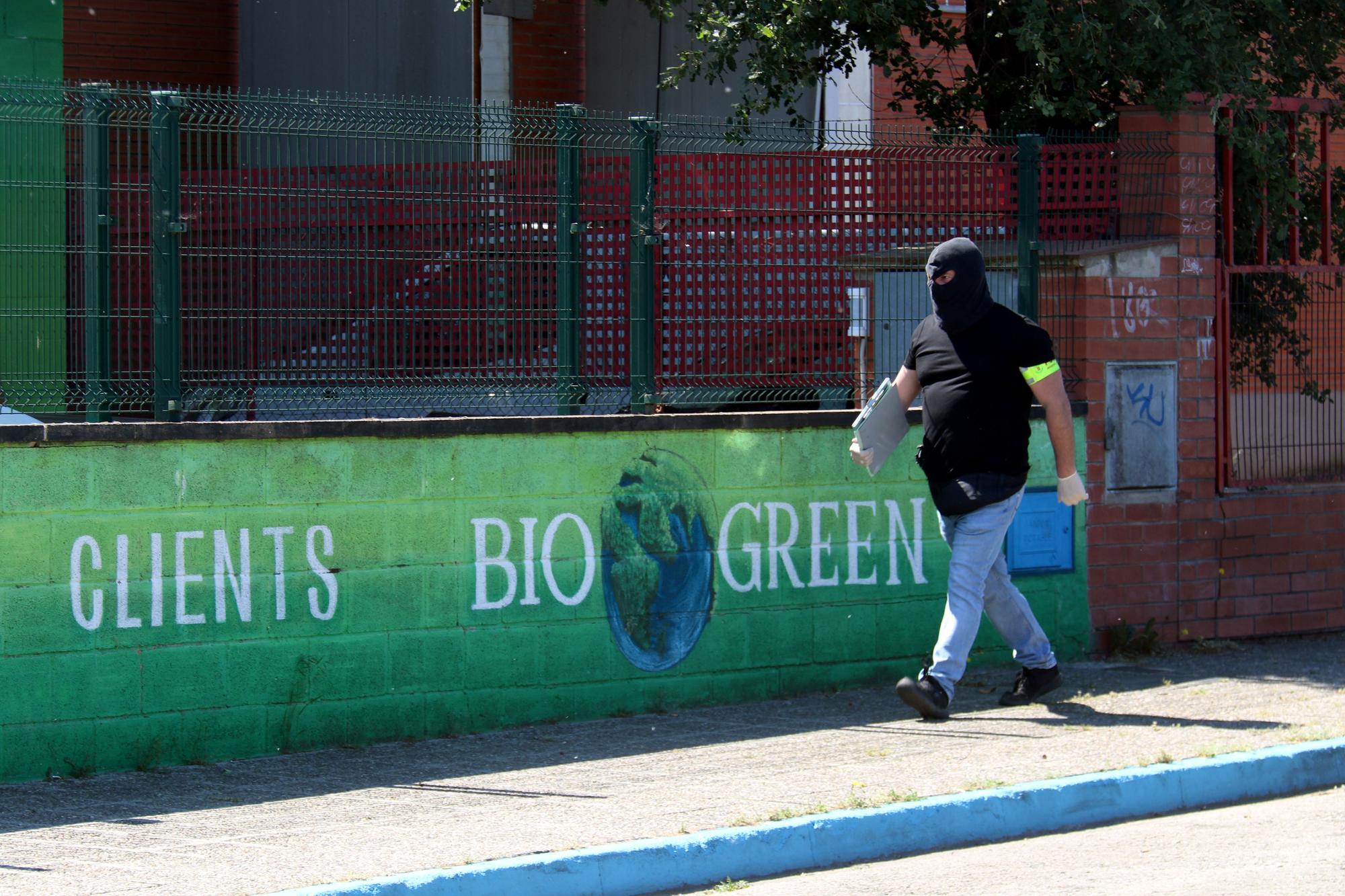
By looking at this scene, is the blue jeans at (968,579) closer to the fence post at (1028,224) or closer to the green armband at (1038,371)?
the green armband at (1038,371)

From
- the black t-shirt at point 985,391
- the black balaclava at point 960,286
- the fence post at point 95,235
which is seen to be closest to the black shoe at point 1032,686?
the black t-shirt at point 985,391

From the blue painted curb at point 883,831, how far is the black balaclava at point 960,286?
206cm

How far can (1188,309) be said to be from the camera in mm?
9211

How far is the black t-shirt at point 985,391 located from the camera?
23.5ft

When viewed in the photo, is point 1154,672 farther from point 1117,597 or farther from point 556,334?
point 556,334

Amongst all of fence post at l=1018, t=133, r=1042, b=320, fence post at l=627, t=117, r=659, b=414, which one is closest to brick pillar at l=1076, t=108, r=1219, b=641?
fence post at l=1018, t=133, r=1042, b=320

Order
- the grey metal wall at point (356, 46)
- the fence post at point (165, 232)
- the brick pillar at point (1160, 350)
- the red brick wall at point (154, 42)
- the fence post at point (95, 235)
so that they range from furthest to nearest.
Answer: the grey metal wall at point (356, 46), the red brick wall at point (154, 42), the brick pillar at point (1160, 350), the fence post at point (165, 232), the fence post at point (95, 235)

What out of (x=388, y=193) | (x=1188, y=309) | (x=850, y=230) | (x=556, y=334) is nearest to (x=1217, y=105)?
(x=1188, y=309)

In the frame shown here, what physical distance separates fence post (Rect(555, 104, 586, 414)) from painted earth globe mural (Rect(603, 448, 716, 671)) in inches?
18.9

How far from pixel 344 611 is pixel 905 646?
2.97m

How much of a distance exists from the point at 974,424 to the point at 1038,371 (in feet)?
1.18

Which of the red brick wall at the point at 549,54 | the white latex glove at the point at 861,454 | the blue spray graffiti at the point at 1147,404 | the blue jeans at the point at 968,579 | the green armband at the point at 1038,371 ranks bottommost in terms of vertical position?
the blue jeans at the point at 968,579

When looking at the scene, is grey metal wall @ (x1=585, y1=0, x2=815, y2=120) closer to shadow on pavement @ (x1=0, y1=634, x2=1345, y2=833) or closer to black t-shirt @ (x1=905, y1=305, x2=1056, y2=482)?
shadow on pavement @ (x1=0, y1=634, x2=1345, y2=833)

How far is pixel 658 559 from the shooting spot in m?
7.73
